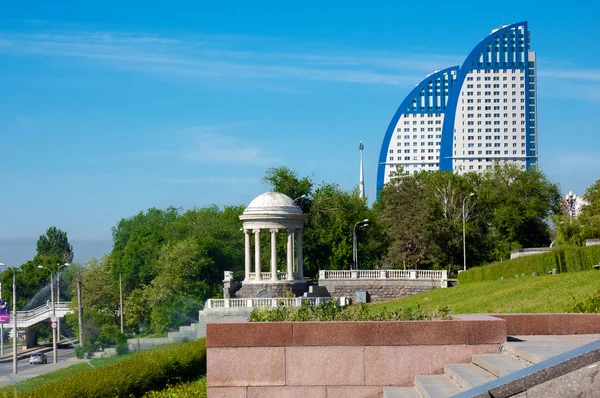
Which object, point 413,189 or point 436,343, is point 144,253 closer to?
point 413,189

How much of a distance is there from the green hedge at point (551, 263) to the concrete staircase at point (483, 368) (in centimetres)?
2894

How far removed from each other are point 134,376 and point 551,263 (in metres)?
29.9

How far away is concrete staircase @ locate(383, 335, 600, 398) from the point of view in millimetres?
12797

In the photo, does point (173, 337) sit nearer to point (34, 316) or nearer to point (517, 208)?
point (34, 316)

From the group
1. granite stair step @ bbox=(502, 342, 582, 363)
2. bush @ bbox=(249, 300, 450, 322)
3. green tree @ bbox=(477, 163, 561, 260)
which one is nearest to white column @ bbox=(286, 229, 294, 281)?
green tree @ bbox=(477, 163, 561, 260)

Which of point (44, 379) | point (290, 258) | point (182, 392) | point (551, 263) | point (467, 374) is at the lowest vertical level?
point (44, 379)

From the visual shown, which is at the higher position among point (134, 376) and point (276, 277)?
point (276, 277)

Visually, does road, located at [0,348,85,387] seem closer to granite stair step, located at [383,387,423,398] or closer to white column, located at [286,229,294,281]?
white column, located at [286,229,294,281]

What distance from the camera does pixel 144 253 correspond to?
8375 cm

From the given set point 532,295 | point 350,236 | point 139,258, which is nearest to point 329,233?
point 350,236

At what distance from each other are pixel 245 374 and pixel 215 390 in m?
0.56

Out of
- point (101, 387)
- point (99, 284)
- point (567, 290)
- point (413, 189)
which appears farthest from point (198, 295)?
point (101, 387)

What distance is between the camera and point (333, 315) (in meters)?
16.0

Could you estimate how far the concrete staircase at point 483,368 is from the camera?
12.8m
